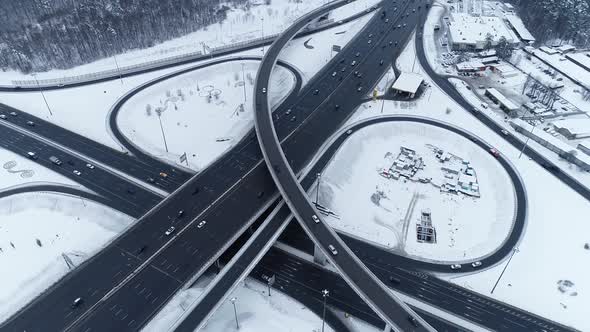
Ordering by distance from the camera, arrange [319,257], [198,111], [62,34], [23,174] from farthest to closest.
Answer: [62,34] → [198,111] → [23,174] → [319,257]

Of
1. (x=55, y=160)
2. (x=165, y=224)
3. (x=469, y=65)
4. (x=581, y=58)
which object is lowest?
(x=165, y=224)

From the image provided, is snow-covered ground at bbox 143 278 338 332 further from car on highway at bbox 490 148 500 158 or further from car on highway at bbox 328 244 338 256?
car on highway at bbox 490 148 500 158

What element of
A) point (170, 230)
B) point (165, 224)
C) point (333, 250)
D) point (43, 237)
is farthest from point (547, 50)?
point (43, 237)

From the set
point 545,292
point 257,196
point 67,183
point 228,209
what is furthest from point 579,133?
point 67,183

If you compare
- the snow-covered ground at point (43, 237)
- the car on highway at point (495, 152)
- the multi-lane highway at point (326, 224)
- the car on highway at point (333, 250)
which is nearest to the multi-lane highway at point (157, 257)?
the multi-lane highway at point (326, 224)

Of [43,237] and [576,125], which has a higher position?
[576,125]

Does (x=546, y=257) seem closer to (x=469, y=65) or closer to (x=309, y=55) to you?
(x=469, y=65)
